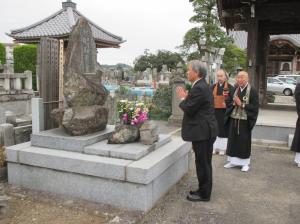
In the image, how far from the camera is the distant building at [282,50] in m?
22.4

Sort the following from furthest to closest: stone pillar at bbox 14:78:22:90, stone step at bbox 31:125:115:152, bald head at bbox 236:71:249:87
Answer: stone pillar at bbox 14:78:22:90 < bald head at bbox 236:71:249:87 < stone step at bbox 31:125:115:152

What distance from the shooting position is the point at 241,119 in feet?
19.3

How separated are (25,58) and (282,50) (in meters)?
17.8

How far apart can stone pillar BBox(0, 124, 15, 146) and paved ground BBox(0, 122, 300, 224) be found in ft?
2.58

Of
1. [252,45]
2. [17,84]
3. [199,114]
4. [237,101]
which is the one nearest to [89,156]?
[199,114]

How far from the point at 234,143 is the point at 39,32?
574 inches

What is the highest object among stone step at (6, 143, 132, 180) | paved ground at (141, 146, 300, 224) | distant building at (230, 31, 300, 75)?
distant building at (230, 31, 300, 75)

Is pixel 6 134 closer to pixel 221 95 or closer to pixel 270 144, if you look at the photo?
pixel 221 95

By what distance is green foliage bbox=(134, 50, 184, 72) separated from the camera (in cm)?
3856

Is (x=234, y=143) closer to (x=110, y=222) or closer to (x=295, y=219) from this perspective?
(x=295, y=219)

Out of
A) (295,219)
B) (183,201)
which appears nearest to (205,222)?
(183,201)

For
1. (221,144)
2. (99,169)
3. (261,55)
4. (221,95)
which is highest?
(261,55)

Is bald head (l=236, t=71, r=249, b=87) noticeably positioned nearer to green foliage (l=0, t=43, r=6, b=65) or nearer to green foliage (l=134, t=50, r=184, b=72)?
green foliage (l=0, t=43, r=6, b=65)

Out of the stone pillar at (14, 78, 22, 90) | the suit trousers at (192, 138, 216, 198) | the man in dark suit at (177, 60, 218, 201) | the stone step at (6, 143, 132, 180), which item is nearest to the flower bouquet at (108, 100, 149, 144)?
the stone step at (6, 143, 132, 180)
